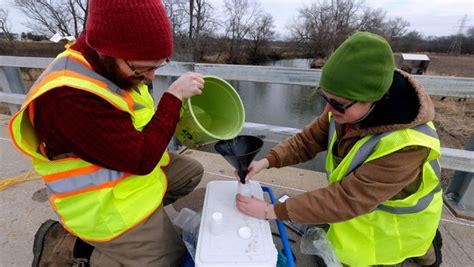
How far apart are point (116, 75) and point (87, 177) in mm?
451

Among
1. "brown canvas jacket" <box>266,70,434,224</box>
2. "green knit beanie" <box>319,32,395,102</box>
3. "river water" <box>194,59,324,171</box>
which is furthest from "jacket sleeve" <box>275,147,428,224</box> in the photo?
"river water" <box>194,59,324,171</box>

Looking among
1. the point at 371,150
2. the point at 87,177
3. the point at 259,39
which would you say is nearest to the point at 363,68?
the point at 371,150

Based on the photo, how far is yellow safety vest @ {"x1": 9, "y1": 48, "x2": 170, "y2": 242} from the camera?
1073 millimetres

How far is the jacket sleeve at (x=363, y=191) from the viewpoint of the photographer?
1.18m

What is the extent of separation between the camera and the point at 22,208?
82.7 inches

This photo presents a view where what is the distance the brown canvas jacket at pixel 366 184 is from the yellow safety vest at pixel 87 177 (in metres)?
0.72

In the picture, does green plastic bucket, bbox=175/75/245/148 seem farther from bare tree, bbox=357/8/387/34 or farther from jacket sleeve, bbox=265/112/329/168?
bare tree, bbox=357/8/387/34

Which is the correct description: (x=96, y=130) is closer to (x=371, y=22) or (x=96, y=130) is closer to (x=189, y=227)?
(x=189, y=227)

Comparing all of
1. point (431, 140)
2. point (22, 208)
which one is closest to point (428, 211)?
point (431, 140)

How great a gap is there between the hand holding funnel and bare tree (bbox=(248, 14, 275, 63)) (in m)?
26.9

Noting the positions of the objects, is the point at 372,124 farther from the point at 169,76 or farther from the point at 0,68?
the point at 0,68

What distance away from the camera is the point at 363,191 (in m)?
1.23

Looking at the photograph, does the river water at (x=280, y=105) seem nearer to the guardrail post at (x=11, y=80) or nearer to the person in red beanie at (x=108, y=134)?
the guardrail post at (x=11, y=80)

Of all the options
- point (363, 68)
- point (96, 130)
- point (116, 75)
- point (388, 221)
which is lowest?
point (388, 221)
